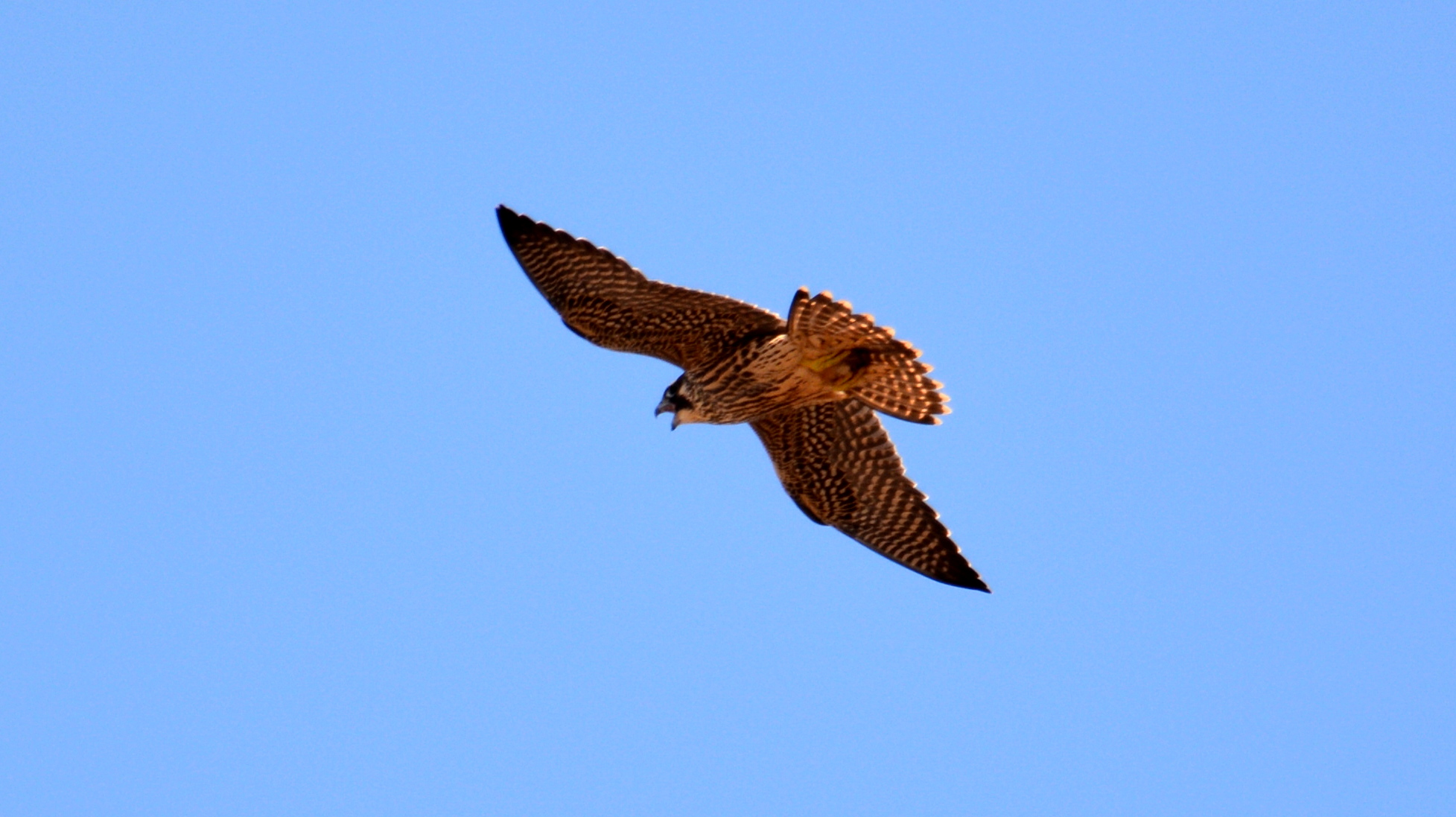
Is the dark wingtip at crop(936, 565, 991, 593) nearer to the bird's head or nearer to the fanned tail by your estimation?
the fanned tail

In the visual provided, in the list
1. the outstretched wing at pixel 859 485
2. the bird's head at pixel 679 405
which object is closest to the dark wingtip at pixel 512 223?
the bird's head at pixel 679 405

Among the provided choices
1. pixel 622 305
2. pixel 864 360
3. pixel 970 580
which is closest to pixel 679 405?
pixel 622 305

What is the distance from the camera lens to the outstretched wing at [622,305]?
10.3 metres

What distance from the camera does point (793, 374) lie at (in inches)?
414

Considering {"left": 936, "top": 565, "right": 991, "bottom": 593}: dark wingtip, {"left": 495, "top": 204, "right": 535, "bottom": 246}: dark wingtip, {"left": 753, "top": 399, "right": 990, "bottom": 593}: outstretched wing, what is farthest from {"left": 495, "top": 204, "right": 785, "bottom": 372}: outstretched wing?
{"left": 936, "top": 565, "right": 991, "bottom": 593}: dark wingtip

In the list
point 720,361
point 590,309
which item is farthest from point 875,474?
point 590,309

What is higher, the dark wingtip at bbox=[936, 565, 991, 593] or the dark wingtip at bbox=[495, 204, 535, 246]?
the dark wingtip at bbox=[495, 204, 535, 246]

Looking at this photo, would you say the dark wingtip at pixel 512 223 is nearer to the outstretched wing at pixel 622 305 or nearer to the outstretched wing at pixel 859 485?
the outstretched wing at pixel 622 305

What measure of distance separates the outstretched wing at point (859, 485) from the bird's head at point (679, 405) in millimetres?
537

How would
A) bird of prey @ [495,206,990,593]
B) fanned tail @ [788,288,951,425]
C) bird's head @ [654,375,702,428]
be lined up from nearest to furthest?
fanned tail @ [788,288,951,425]
bird of prey @ [495,206,990,593]
bird's head @ [654,375,702,428]

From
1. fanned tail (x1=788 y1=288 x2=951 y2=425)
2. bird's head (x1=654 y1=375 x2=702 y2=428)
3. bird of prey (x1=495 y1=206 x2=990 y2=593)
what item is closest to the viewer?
fanned tail (x1=788 y1=288 x2=951 y2=425)

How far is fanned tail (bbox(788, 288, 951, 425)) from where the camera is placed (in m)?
10.0

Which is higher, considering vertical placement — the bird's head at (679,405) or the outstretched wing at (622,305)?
the outstretched wing at (622,305)

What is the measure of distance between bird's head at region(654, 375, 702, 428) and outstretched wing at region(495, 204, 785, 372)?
0.71 feet
